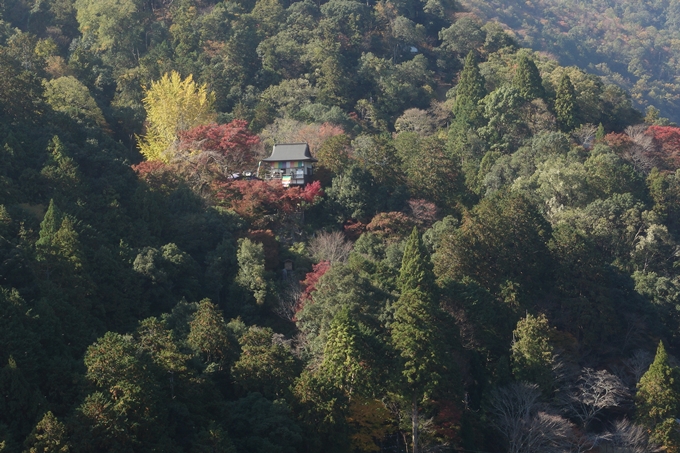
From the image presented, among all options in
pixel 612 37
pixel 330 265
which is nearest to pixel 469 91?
pixel 330 265

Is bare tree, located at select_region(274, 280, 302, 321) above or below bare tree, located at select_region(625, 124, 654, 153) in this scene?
above

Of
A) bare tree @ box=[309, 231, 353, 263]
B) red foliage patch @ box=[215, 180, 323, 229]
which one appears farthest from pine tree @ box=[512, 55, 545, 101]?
bare tree @ box=[309, 231, 353, 263]

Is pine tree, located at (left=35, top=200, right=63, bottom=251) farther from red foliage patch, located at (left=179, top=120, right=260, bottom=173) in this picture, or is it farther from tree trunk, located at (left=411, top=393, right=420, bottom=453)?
tree trunk, located at (left=411, top=393, right=420, bottom=453)

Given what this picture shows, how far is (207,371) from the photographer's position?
28.4 metres

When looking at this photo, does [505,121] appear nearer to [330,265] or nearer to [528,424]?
[330,265]

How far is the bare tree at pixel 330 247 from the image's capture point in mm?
38812

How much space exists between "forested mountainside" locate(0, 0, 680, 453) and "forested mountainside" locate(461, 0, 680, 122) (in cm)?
5896

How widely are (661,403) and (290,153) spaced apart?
2039 centimetres

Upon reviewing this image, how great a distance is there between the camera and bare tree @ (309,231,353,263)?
38.8 m

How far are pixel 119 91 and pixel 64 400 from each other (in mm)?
33209

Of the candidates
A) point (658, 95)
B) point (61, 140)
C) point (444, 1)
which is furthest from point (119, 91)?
point (658, 95)

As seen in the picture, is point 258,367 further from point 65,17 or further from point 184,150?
point 65,17

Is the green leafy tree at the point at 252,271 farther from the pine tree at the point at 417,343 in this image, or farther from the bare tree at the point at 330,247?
the pine tree at the point at 417,343

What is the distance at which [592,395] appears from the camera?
109 ft
